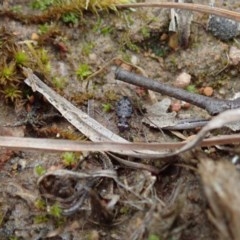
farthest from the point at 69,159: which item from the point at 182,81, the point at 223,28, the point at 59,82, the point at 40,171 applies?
the point at 223,28

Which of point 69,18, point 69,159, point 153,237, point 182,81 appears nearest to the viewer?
point 153,237

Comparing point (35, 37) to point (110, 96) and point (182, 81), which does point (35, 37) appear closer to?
point (110, 96)

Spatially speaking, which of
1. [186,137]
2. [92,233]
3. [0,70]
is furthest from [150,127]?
[0,70]

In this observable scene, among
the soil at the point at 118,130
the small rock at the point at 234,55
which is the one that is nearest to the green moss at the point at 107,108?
the soil at the point at 118,130

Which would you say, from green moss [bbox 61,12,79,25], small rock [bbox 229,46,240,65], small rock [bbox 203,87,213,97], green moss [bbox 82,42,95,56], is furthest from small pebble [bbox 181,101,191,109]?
green moss [bbox 61,12,79,25]

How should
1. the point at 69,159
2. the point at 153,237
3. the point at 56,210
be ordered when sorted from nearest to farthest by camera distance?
the point at 153,237 → the point at 56,210 → the point at 69,159
